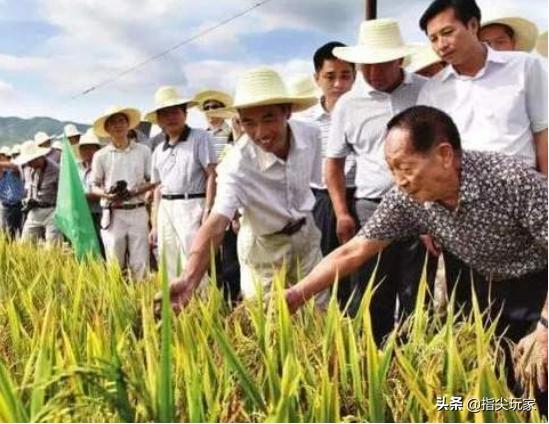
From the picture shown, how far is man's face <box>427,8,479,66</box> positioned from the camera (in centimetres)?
237

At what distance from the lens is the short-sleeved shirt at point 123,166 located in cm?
478

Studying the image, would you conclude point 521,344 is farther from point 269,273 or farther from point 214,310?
point 269,273

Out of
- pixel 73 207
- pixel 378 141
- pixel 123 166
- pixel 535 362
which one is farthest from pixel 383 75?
pixel 73 207

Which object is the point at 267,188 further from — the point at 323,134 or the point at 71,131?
the point at 71,131

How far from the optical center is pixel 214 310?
195cm

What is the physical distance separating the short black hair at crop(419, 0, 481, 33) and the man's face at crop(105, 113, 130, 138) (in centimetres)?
273

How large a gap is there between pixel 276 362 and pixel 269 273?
1174 mm

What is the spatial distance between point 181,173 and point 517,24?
182 cm

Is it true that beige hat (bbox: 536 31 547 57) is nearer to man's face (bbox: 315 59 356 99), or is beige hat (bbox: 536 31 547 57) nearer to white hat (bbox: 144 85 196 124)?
man's face (bbox: 315 59 356 99)

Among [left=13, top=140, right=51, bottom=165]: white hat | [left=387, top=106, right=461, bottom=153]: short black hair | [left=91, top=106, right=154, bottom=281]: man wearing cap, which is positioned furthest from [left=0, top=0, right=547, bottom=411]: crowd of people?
[left=13, top=140, right=51, bottom=165]: white hat

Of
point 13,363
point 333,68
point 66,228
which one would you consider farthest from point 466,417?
point 66,228

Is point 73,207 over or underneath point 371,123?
underneath

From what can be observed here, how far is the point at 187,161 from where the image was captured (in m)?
4.02

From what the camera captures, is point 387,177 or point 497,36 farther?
point 497,36
